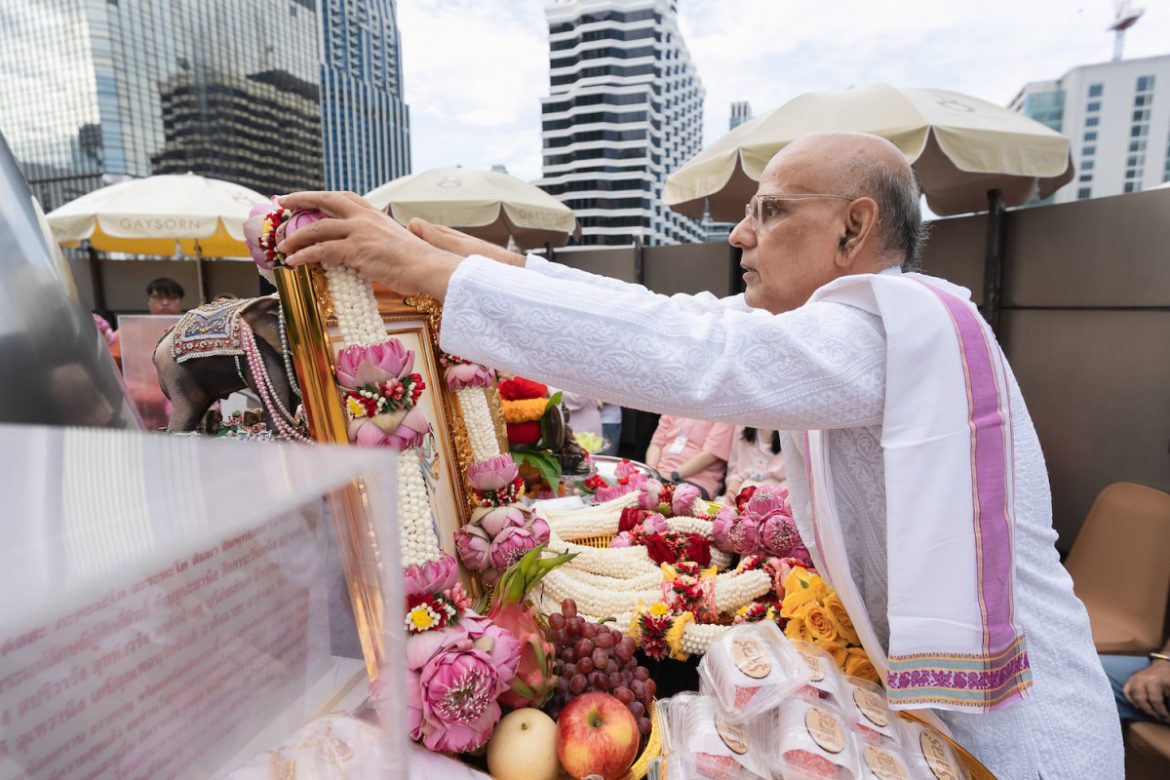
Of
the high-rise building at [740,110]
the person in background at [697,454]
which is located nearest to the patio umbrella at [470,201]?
the person in background at [697,454]

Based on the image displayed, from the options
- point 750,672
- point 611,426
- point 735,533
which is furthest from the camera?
point 611,426

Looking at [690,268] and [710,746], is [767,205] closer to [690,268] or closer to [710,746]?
[710,746]

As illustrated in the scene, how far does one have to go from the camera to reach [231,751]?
0.37 m

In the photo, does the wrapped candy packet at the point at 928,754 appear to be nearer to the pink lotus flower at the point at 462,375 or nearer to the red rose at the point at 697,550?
the red rose at the point at 697,550

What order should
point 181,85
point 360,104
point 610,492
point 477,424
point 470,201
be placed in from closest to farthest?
point 477,424
point 610,492
point 470,201
point 181,85
point 360,104

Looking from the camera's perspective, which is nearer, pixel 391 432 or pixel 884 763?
pixel 884 763

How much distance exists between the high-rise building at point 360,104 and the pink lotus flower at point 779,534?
25297 millimetres

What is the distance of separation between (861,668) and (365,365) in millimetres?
1028

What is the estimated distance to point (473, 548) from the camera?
1.32m

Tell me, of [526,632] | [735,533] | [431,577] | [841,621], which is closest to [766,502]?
[735,533]

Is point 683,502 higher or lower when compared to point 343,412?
lower

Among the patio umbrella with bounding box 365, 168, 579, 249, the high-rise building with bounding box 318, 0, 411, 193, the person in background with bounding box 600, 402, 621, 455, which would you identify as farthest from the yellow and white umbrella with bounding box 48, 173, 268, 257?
the high-rise building with bounding box 318, 0, 411, 193

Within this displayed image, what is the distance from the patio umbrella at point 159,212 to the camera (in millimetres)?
6461

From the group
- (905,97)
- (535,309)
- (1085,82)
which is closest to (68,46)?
(905,97)
